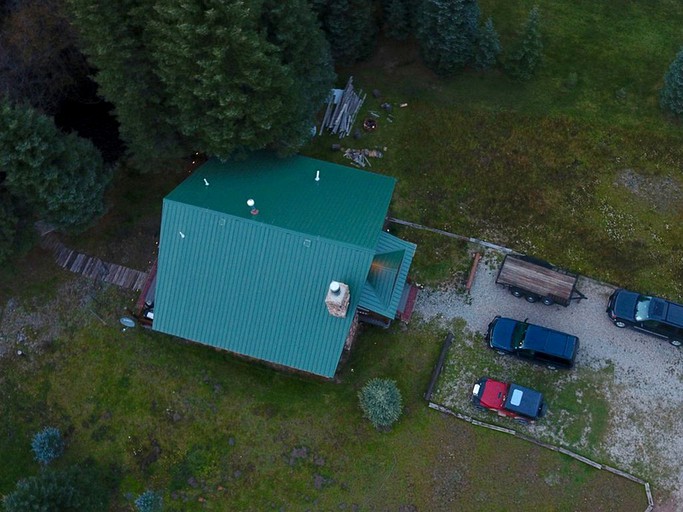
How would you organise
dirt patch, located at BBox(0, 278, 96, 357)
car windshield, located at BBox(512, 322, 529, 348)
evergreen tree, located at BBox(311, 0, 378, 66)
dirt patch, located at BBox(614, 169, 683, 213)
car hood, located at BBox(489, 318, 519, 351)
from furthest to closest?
evergreen tree, located at BBox(311, 0, 378, 66) → dirt patch, located at BBox(614, 169, 683, 213) → dirt patch, located at BBox(0, 278, 96, 357) → car hood, located at BBox(489, 318, 519, 351) → car windshield, located at BBox(512, 322, 529, 348)

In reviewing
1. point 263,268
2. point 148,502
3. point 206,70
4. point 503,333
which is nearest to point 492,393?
point 503,333

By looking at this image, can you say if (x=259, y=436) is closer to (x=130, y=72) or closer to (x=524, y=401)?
(x=524, y=401)

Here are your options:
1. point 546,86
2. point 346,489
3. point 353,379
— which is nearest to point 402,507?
point 346,489


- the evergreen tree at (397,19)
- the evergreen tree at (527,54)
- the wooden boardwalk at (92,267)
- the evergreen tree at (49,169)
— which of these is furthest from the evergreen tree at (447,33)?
the wooden boardwalk at (92,267)

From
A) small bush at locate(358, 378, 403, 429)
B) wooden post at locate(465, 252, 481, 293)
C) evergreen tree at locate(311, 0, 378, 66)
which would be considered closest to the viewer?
small bush at locate(358, 378, 403, 429)

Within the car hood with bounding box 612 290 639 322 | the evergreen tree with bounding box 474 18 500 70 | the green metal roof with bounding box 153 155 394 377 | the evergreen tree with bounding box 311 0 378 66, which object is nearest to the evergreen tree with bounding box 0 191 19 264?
the green metal roof with bounding box 153 155 394 377

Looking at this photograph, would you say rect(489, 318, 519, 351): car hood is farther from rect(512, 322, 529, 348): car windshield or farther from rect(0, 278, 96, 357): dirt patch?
rect(0, 278, 96, 357): dirt patch
